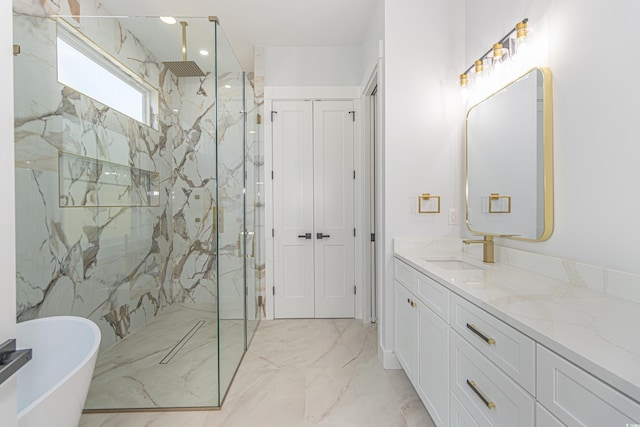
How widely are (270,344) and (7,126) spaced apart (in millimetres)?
2329

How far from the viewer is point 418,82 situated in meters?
2.17

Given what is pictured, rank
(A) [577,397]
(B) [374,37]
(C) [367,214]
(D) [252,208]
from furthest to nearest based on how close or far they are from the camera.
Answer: (C) [367,214], (D) [252,208], (B) [374,37], (A) [577,397]

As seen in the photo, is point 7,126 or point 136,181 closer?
point 7,126

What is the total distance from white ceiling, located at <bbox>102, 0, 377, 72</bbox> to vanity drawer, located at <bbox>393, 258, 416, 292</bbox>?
7.09 ft

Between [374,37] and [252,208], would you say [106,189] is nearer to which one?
[252,208]

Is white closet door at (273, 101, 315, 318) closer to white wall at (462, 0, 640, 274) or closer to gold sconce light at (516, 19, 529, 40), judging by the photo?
gold sconce light at (516, 19, 529, 40)

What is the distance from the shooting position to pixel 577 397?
2.21 ft

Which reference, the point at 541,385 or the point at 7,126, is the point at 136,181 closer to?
the point at 7,126

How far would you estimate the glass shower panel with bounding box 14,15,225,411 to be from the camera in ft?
5.54

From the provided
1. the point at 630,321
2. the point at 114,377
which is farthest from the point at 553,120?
the point at 114,377

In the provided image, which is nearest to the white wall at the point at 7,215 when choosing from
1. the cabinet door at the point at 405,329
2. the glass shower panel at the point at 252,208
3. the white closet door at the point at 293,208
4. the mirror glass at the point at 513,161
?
the cabinet door at the point at 405,329

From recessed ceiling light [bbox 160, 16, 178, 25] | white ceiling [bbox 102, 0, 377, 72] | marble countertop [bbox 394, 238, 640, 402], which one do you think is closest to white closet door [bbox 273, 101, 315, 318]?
white ceiling [bbox 102, 0, 377, 72]

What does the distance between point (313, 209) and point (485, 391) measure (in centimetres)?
230

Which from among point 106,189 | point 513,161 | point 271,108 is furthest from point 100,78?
point 513,161
